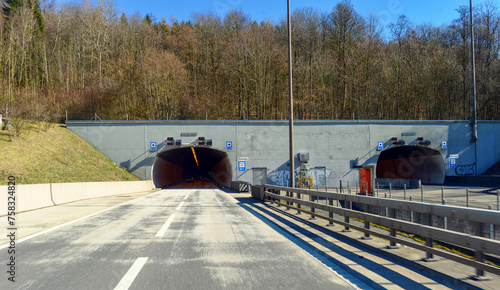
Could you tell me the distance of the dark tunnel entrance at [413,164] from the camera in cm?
4184

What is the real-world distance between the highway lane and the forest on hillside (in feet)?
127

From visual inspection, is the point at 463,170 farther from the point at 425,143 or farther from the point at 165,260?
the point at 165,260

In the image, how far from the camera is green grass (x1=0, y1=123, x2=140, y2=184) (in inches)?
1160

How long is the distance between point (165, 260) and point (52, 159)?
1249 inches

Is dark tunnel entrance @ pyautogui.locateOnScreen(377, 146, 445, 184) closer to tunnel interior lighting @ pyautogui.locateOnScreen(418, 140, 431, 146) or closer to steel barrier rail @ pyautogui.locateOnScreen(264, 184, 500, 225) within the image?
tunnel interior lighting @ pyautogui.locateOnScreen(418, 140, 431, 146)

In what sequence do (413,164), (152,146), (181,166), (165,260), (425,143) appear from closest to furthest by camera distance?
1. (165,260)
2. (152,146)
3. (425,143)
4. (413,164)
5. (181,166)

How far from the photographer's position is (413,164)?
4703cm

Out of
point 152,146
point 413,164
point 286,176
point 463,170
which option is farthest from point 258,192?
point 413,164

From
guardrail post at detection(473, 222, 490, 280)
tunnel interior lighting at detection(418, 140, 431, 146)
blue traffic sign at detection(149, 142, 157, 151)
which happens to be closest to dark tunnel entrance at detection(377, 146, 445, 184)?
tunnel interior lighting at detection(418, 140, 431, 146)

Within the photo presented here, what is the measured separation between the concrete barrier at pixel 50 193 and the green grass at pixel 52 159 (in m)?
7.95

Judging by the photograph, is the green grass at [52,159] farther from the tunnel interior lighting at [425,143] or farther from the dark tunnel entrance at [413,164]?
the dark tunnel entrance at [413,164]

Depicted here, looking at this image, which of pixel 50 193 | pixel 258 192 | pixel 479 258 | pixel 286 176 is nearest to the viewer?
pixel 479 258

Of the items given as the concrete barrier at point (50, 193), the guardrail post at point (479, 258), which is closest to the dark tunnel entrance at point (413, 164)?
the concrete barrier at point (50, 193)

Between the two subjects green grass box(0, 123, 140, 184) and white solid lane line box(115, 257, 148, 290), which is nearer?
white solid lane line box(115, 257, 148, 290)
